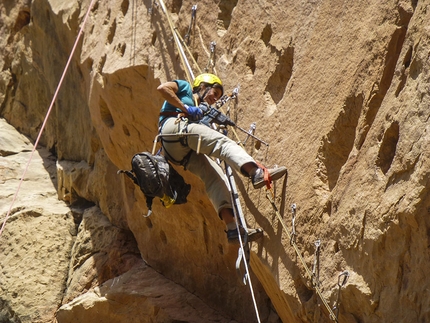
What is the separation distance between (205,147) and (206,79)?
0.93 m

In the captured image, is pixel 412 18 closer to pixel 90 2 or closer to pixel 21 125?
pixel 90 2

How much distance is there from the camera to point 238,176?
7391mm

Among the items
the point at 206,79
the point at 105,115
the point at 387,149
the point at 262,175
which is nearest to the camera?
the point at 387,149

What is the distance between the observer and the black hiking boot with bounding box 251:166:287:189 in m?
6.48

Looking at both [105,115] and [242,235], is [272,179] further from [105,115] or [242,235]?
[105,115]

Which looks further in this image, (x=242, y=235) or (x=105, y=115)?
(x=105, y=115)

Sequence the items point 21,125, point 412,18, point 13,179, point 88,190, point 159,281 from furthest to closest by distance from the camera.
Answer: point 21,125, point 13,179, point 88,190, point 159,281, point 412,18

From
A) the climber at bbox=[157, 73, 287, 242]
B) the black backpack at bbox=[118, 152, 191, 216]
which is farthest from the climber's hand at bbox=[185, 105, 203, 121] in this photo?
the black backpack at bbox=[118, 152, 191, 216]

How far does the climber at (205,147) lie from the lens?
6582mm

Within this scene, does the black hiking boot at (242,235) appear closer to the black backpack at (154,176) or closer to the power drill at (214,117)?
the black backpack at (154,176)

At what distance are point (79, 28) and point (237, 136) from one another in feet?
15.6

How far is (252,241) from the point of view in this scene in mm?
6969

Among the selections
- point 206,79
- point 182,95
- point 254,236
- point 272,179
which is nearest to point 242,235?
point 254,236

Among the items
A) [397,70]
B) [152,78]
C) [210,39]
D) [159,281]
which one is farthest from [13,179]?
[397,70]
